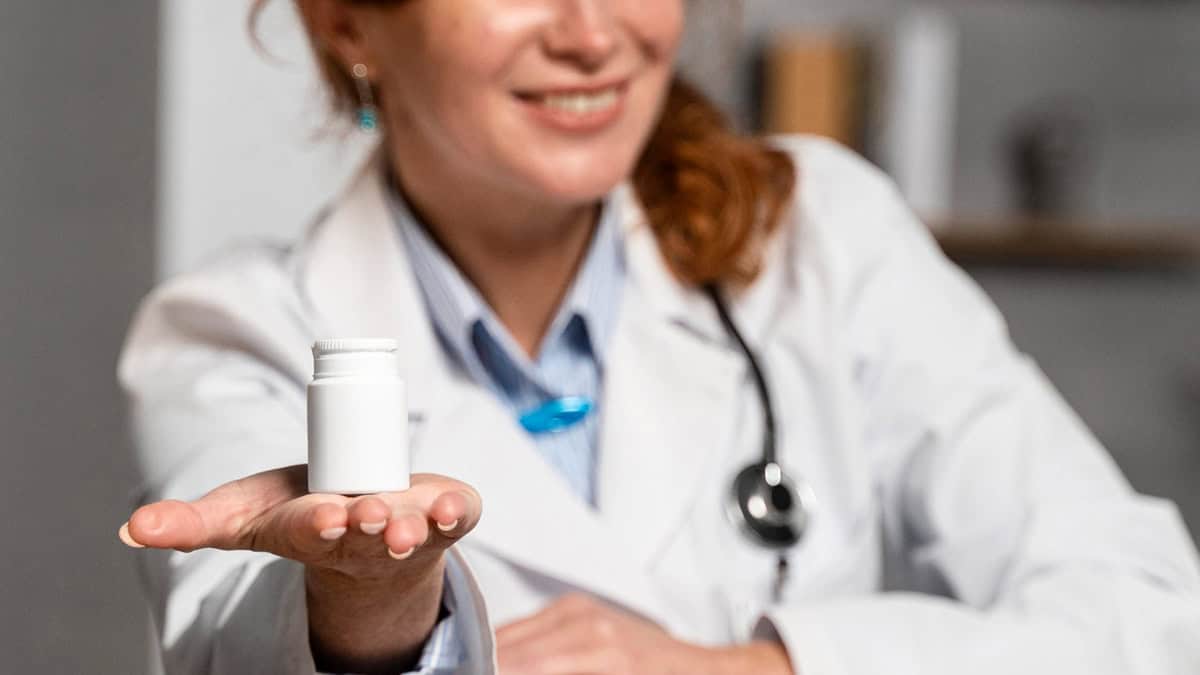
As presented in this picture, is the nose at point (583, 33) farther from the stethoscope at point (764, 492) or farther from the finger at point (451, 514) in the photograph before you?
the finger at point (451, 514)

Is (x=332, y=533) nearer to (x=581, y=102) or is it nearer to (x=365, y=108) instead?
(x=581, y=102)

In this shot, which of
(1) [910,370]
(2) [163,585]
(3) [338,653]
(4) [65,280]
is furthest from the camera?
(4) [65,280]

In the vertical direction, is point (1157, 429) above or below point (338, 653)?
below

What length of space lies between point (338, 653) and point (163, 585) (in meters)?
0.25

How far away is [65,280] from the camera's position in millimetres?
1237

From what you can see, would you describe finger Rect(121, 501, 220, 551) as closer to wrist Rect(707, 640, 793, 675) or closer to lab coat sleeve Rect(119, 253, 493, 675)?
lab coat sleeve Rect(119, 253, 493, 675)

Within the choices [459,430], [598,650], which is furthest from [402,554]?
[459,430]

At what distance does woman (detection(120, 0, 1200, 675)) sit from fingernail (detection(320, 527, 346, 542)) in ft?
0.90

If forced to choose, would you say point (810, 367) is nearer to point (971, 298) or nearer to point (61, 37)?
point (971, 298)

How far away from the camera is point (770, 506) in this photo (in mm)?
1074

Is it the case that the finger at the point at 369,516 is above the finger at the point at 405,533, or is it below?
above

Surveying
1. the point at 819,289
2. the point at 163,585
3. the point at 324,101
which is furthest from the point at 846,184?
the point at 163,585

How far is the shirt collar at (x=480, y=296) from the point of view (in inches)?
43.8

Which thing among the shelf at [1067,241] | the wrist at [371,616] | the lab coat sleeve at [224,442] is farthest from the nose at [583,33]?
the shelf at [1067,241]
